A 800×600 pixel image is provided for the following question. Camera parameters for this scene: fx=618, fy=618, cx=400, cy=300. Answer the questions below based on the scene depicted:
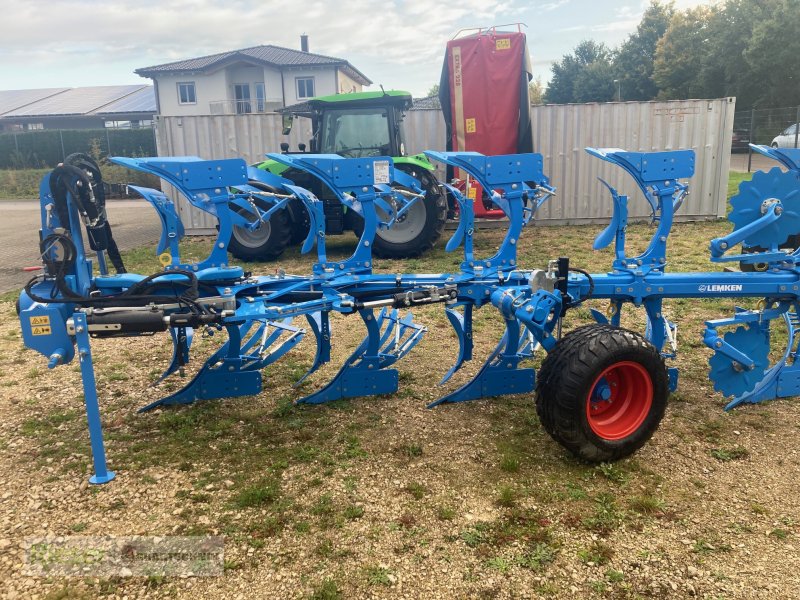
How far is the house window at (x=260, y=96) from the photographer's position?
36.3m

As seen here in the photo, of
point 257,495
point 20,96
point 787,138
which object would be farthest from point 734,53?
point 20,96

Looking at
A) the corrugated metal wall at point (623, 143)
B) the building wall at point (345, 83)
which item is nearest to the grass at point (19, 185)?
the building wall at point (345, 83)

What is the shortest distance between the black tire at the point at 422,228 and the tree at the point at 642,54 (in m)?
35.9

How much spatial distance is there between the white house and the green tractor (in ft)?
87.2

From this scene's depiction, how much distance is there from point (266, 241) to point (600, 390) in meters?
6.81

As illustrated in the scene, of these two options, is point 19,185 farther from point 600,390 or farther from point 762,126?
point 762,126

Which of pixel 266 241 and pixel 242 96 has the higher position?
pixel 242 96

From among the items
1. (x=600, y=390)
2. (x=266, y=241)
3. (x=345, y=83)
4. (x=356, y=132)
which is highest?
(x=345, y=83)

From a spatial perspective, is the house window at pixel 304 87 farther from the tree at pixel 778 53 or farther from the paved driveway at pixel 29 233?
the tree at pixel 778 53

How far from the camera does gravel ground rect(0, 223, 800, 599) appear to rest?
2.62 metres

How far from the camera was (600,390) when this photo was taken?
11.5 ft

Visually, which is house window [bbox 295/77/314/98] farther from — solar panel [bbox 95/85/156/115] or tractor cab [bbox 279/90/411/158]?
tractor cab [bbox 279/90/411/158]

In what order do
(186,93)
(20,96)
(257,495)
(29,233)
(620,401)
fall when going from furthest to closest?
(20,96) < (186,93) < (29,233) < (620,401) < (257,495)

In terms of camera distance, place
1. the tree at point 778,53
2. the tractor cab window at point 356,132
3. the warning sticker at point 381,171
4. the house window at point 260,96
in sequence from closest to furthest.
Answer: the warning sticker at point 381,171, the tractor cab window at point 356,132, the tree at point 778,53, the house window at point 260,96
